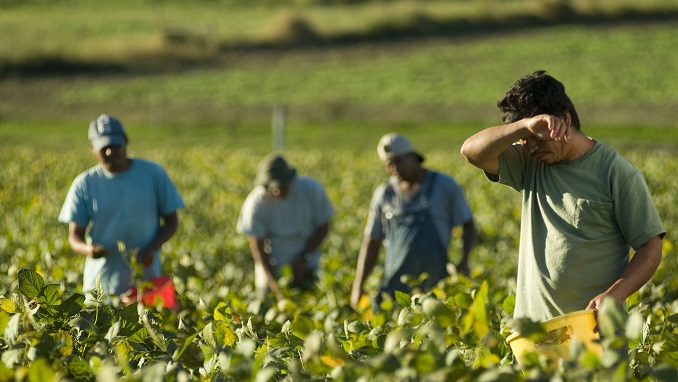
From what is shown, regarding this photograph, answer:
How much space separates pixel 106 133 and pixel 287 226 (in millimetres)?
1855

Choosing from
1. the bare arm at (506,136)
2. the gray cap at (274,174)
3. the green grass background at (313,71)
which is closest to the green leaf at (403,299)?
the bare arm at (506,136)

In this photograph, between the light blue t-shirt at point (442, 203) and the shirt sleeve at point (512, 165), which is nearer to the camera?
the shirt sleeve at point (512, 165)

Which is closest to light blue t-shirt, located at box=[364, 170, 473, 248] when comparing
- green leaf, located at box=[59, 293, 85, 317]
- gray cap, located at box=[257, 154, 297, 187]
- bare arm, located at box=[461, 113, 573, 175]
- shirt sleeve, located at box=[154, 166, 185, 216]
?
gray cap, located at box=[257, 154, 297, 187]

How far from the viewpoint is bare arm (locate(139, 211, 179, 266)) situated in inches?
233

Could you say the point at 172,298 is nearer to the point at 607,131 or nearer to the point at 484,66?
the point at 607,131

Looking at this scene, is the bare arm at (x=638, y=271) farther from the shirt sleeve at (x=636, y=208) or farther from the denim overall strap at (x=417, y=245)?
the denim overall strap at (x=417, y=245)

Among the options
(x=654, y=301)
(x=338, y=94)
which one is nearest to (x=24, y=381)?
(x=654, y=301)


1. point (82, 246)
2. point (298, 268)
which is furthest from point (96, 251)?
point (298, 268)

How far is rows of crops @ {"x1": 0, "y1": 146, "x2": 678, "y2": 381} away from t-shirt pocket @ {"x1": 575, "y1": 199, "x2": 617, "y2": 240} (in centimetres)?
37

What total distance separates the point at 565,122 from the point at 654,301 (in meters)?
2.30

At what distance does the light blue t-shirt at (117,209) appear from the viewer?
19.3 ft

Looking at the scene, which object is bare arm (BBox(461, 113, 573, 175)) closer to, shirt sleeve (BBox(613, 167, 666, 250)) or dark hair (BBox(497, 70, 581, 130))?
dark hair (BBox(497, 70, 581, 130))

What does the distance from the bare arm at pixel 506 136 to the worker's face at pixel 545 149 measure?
57 mm

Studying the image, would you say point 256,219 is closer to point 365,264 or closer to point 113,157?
point 365,264
